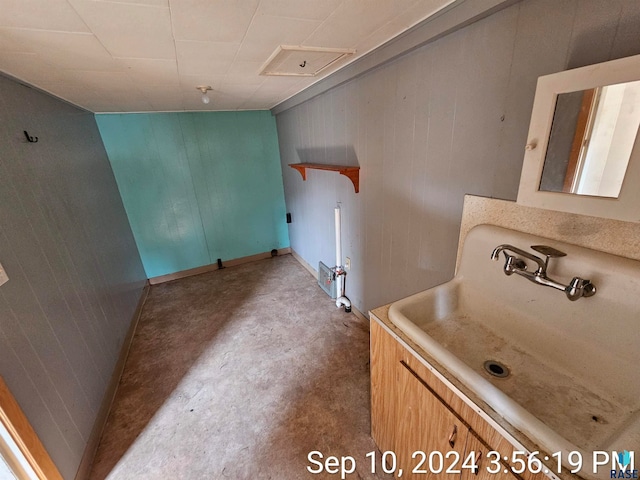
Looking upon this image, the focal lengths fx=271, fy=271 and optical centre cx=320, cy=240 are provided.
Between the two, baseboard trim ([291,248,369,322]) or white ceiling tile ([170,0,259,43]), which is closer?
white ceiling tile ([170,0,259,43])

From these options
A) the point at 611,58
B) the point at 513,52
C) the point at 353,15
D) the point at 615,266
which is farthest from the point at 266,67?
the point at 615,266

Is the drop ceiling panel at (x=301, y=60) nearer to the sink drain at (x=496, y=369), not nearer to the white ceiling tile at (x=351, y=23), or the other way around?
the white ceiling tile at (x=351, y=23)

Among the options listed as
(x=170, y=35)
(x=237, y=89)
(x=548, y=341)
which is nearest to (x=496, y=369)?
(x=548, y=341)

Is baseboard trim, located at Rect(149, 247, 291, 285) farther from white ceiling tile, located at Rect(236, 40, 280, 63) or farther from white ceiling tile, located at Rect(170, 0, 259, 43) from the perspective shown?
white ceiling tile, located at Rect(170, 0, 259, 43)

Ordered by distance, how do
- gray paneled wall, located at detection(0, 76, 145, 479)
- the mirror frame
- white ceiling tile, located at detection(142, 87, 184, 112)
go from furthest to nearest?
white ceiling tile, located at detection(142, 87, 184, 112)
gray paneled wall, located at detection(0, 76, 145, 479)
the mirror frame

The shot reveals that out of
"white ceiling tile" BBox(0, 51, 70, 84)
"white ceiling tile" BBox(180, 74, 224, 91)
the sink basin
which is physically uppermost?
"white ceiling tile" BBox(180, 74, 224, 91)

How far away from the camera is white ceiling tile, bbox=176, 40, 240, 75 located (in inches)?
50.8

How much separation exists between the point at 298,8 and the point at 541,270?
4.18 feet

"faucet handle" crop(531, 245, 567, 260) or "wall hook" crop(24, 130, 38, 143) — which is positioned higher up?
"wall hook" crop(24, 130, 38, 143)

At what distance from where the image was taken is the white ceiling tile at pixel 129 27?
0.91m

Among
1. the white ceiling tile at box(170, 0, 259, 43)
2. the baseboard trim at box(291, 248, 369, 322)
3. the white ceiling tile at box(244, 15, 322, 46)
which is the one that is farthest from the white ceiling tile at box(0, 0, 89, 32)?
the baseboard trim at box(291, 248, 369, 322)

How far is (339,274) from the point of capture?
2.52 meters

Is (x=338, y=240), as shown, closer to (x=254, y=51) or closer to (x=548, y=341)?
(x=254, y=51)

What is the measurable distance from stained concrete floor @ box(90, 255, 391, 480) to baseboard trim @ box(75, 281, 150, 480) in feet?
0.11
